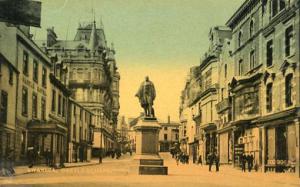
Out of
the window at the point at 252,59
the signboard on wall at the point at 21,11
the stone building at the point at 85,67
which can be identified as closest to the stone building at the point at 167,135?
the stone building at the point at 85,67

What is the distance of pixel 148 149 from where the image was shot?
24203 millimetres

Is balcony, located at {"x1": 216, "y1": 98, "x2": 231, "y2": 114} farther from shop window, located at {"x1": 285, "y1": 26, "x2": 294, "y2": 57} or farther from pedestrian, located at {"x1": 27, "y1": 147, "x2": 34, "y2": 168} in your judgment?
shop window, located at {"x1": 285, "y1": 26, "x2": 294, "y2": 57}

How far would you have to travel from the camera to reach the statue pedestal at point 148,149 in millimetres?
23656

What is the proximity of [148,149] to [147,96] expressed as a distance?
2381 mm

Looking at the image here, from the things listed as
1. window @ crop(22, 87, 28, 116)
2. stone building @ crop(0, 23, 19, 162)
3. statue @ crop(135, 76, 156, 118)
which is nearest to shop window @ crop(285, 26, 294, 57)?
statue @ crop(135, 76, 156, 118)

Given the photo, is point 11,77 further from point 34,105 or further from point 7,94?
point 34,105

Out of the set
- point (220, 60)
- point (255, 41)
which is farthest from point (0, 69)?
point (220, 60)

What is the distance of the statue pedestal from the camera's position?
23.7 metres

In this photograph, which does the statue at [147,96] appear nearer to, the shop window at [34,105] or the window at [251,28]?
the window at [251,28]

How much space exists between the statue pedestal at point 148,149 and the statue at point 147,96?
2.19 feet

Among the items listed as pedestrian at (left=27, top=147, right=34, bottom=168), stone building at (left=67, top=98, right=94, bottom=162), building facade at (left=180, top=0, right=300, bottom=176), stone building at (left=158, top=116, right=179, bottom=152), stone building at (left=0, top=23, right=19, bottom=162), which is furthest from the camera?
stone building at (left=158, top=116, right=179, bottom=152)

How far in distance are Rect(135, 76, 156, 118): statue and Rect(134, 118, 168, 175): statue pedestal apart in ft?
2.19

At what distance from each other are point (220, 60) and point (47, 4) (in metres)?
21.2

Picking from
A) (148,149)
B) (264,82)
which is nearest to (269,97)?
(264,82)
